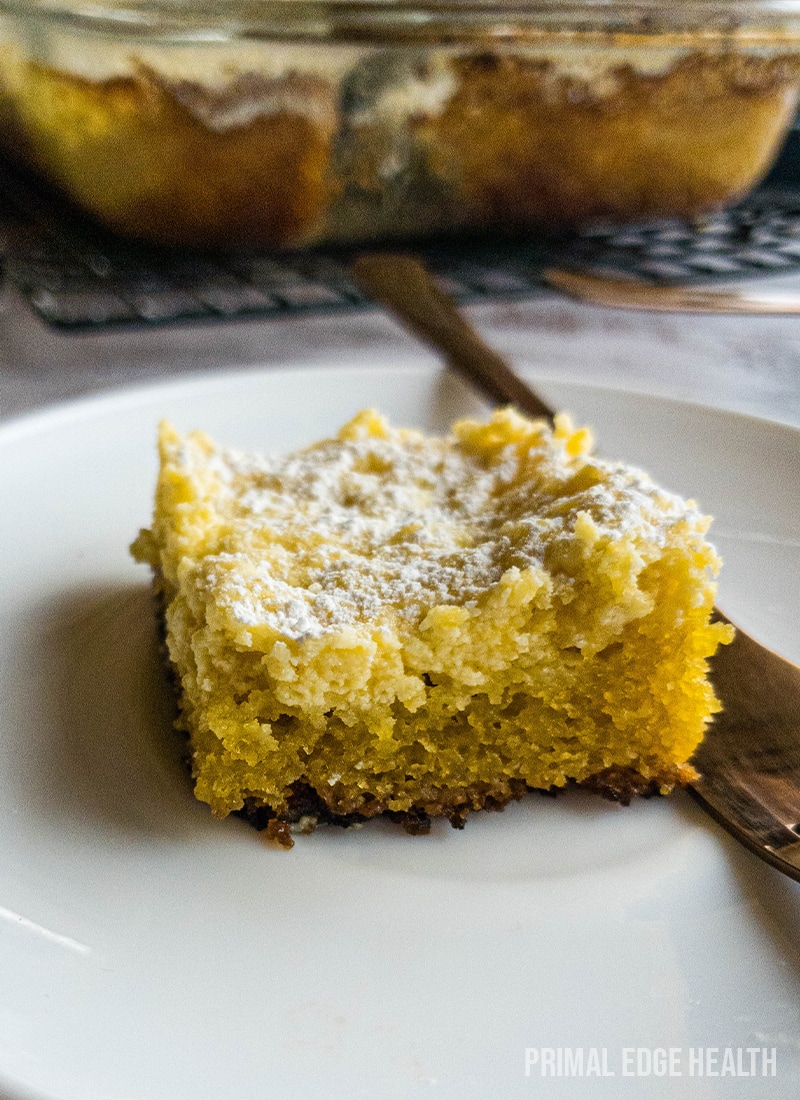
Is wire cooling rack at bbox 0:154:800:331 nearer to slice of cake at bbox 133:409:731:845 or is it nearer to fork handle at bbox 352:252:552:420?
fork handle at bbox 352:252:552:420

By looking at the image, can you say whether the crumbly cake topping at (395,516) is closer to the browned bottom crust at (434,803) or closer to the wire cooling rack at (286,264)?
the browned bottom crust at (434,803)

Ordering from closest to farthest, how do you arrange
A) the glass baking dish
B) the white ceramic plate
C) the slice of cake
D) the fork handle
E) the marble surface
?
the white ceramic plate → the slice of cake → the fork handle → the glass baking dish → the marble surface

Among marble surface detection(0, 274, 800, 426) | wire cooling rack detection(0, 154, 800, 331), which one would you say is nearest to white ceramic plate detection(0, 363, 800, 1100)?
marble surface detection(0, 274, 800, 426)

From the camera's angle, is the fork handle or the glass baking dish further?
the glass baking dish

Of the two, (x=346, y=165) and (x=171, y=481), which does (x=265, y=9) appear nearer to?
(x=346, y=165)

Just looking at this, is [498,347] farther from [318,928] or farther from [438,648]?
[318,928]

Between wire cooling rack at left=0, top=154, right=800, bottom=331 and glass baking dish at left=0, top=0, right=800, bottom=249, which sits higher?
glass baking dish at left=0, top=0, right=800, bottom=249

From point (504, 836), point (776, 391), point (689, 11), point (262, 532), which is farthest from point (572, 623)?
point (689, 11)

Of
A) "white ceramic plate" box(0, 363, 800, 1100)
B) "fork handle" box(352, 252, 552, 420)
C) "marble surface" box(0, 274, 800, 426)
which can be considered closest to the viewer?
"white ceramic plate" box(0, 363, 800, 1100)
